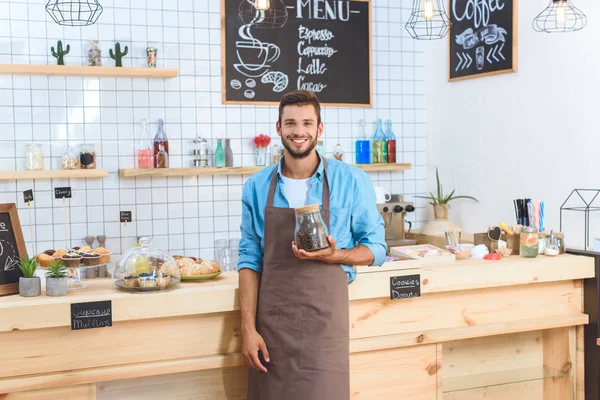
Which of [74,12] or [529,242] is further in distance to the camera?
[74,12]

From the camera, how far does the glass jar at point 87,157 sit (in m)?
4.35

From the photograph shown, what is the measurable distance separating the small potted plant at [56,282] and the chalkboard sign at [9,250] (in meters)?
0.14

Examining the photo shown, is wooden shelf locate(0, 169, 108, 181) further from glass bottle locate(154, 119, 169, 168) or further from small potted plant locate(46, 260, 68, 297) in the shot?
small potted plant locate(46, 260, 68, 297)

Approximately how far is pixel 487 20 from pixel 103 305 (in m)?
3.18

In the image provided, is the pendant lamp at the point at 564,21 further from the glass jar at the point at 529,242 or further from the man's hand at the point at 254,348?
the man's hand at the point at 254,348

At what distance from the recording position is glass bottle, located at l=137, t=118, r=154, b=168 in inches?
178

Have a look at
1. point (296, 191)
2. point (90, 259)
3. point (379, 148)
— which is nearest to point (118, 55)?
point (379, 148)

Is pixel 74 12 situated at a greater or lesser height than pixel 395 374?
greater

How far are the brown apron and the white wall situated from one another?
1941 mm

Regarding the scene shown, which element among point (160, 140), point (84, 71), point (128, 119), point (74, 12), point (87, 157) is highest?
Answer: point (74, 12)

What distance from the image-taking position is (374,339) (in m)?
2.77

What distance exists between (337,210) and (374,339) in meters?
0.64

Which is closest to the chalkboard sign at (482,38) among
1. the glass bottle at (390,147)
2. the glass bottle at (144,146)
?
the glass bottle at (390,147)

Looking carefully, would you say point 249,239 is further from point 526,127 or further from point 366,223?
point 526,127
